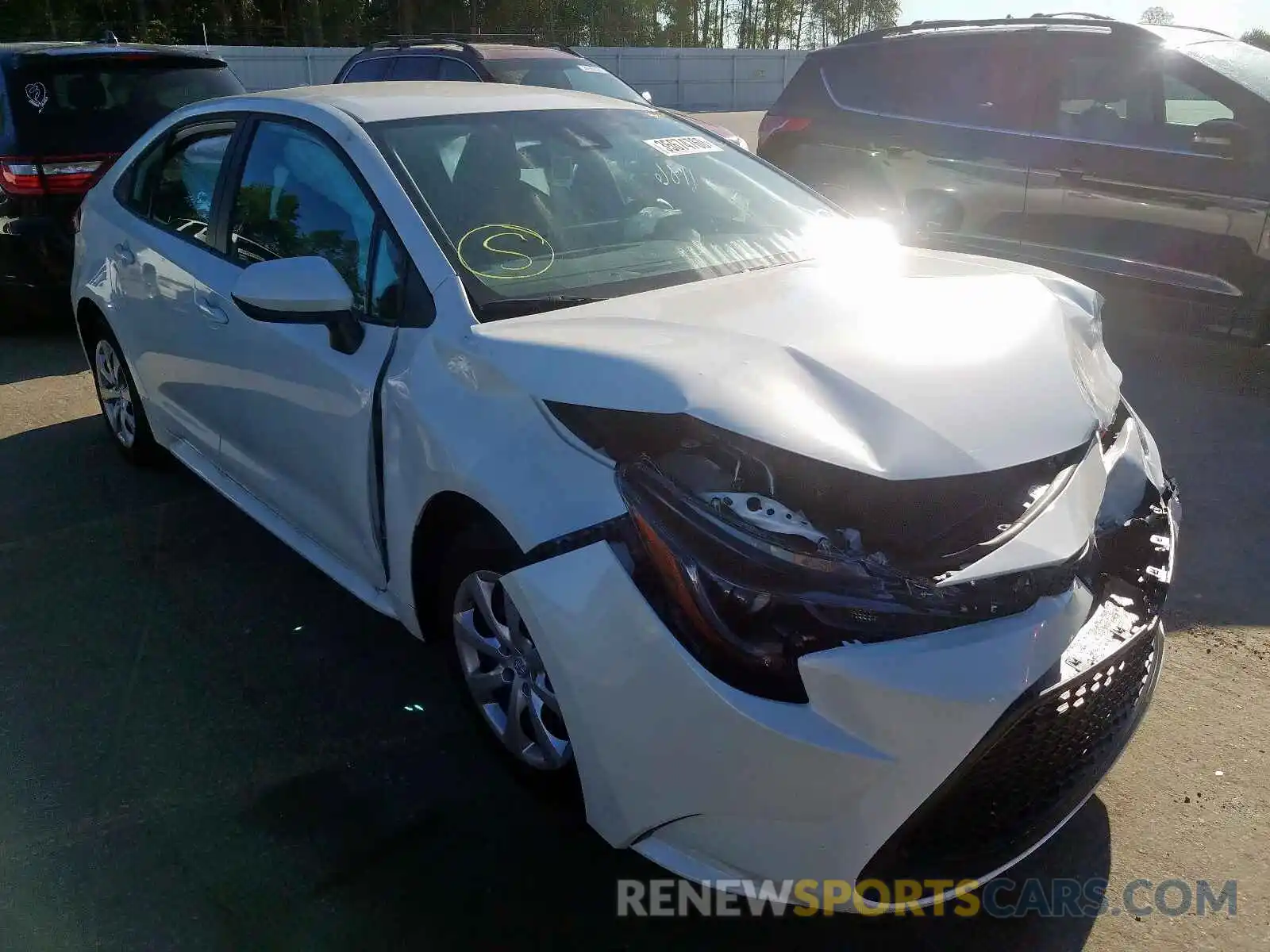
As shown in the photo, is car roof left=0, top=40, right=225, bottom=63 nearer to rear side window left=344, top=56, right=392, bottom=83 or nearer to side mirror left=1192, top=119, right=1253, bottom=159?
rear side window left=344, top=56, right=392, bottom=83

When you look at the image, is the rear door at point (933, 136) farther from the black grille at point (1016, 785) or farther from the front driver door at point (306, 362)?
the black grille at point (1016, 785)

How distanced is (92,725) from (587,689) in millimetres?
1783

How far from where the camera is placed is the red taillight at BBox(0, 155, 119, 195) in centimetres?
671

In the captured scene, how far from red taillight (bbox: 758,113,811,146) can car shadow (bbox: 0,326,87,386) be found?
16.6ft

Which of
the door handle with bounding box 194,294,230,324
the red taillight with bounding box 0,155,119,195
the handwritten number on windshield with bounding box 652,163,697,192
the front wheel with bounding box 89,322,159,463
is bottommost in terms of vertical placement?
the front wheel with bounding box 89,322,159,463

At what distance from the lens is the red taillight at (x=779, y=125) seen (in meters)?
7.86

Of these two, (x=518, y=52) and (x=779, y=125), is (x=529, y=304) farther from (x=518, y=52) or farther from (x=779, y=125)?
(x=518, y=52)

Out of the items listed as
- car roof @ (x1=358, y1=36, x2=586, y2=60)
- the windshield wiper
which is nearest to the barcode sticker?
the windshield wiper

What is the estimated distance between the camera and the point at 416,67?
393 inches

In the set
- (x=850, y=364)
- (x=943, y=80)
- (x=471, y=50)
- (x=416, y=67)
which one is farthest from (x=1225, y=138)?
(x=416, y=67)

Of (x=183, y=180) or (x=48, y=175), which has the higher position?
(x=183, y=180)

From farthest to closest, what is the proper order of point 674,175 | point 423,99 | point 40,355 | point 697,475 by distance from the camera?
1. point 40,355
2. point 674,175
3. point 423,99
4. point 697,475

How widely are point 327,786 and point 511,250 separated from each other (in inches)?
59.8

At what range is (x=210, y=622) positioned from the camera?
3.63 m
